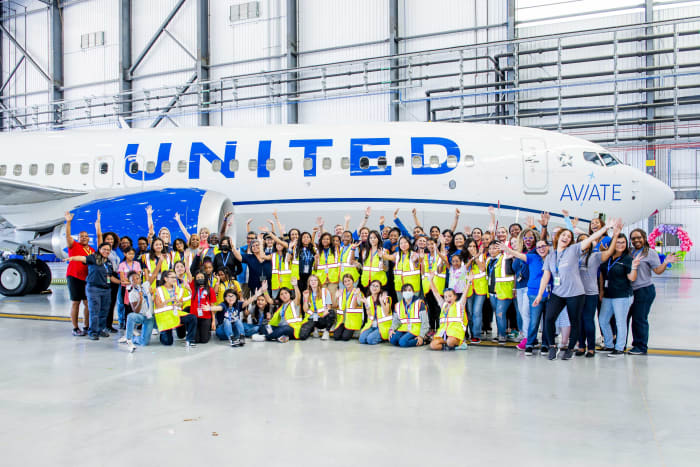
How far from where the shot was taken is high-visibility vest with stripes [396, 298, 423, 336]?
6.96 meters

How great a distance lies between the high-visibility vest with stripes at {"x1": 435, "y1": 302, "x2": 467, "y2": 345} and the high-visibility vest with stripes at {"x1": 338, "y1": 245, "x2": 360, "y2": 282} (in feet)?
5.07

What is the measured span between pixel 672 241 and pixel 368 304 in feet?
64.7

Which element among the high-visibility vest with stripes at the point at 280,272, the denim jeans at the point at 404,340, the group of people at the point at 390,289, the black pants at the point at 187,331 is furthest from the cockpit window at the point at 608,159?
the black pants at the point at 187,331

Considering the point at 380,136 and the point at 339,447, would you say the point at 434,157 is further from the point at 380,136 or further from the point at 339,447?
the point at 339,447

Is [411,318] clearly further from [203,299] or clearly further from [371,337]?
[203,299]

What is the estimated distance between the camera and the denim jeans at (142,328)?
6934 millimetres

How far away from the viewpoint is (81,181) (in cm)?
1206

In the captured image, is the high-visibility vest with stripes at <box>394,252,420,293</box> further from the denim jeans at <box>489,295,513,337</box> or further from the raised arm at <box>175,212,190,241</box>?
the raised arm at <box>175,212,190,241</box>

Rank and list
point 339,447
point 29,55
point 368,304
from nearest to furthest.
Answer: point 339,447 → point 368,304 → point 29,55

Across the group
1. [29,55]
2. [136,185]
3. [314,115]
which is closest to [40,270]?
[136,185]

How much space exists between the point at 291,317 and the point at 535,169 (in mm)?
Result: 5803

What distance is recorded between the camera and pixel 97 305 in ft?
24.4

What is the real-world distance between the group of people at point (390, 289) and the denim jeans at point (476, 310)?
0.06ft

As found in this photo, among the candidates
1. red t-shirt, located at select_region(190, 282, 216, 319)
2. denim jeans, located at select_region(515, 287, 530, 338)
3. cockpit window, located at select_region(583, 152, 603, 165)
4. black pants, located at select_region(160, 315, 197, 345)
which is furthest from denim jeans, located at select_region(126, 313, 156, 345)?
cockpit window, located at select_region(583, 152, 603, 165)
